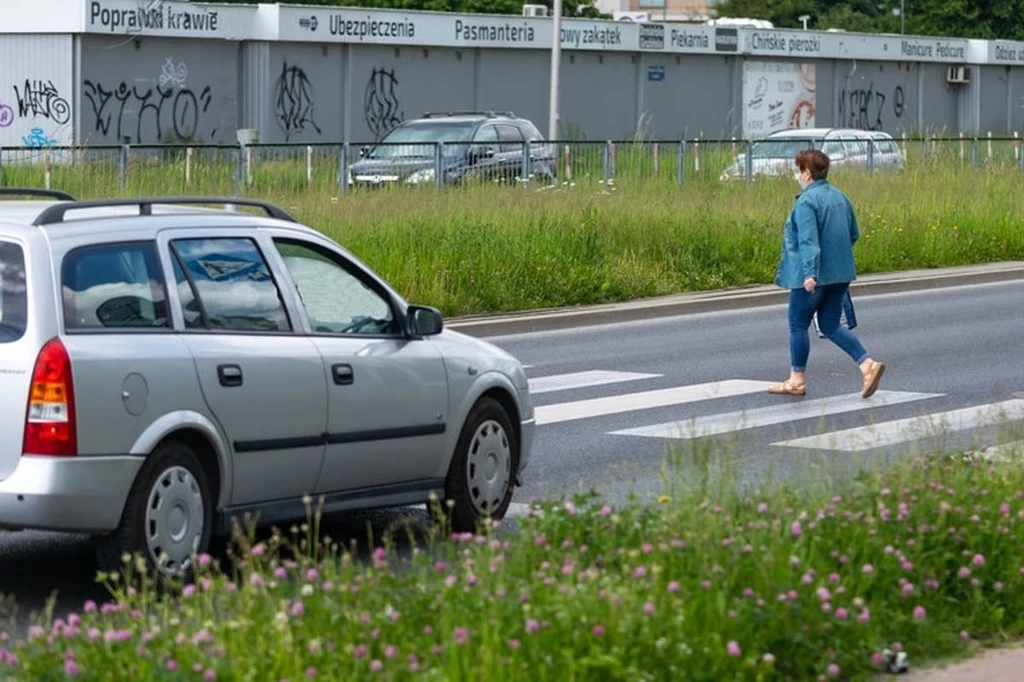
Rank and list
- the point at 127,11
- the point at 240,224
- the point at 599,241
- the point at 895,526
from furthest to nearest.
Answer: the point at 127,11
the point at 599,241
the point at 240,224
the point at 895,526

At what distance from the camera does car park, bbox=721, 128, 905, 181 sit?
31312mm

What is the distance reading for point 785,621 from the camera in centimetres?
618

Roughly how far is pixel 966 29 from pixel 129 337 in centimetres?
8590

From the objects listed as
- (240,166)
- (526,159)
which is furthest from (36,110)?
(240,166)

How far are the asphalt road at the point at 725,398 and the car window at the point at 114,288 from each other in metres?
1.09

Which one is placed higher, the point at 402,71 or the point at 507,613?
the point at 402,71

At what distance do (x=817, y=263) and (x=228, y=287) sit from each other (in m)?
6.62

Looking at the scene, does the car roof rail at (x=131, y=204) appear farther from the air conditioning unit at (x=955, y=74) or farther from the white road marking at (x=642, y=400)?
the air conditioning unit at (x=955, y=74)

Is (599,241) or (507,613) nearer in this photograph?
(507,613)

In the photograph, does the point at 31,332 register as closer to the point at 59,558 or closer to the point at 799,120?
the point at 59,558

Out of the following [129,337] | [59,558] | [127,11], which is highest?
[127,11]

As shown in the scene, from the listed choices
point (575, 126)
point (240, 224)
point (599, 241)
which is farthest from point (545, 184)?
point (575, 126)

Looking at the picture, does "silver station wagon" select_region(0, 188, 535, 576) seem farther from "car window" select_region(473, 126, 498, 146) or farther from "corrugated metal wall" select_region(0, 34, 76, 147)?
"corrugated metal wall" select_region(0, 34, 76, 147)

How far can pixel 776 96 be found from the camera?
6175 cm
